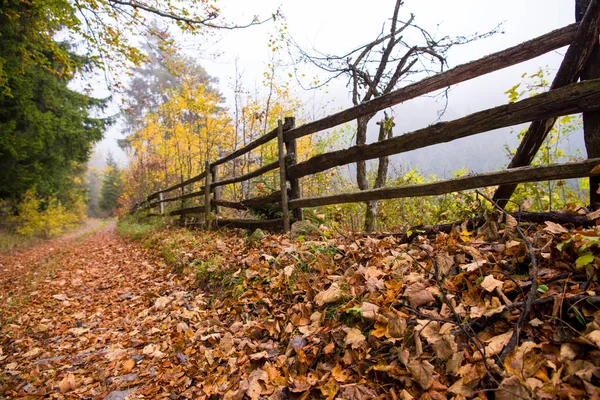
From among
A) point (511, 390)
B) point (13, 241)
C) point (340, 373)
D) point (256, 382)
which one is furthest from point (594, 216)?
point (13, 241)

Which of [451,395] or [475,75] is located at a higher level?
[475,75]

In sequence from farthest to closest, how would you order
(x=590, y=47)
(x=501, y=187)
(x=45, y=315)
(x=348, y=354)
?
(x=45, y=315) → (x=501, y=187) → (x=590, y=47) → (x=348, y=354)

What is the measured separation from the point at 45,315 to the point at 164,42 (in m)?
5.60

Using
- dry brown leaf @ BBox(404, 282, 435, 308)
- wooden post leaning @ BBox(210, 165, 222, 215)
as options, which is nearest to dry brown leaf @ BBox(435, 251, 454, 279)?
dry brown leaf @ BBox(404, 282, 435, 308)

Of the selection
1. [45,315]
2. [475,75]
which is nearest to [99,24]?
[45,315]

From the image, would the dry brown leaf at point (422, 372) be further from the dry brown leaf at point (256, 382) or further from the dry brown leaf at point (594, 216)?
the dry brown leaf at point (594, 216)

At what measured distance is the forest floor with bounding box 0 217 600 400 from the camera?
120 cm

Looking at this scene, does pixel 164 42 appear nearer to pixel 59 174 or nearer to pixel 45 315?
pixel 45 315

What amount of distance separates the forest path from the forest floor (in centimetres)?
2

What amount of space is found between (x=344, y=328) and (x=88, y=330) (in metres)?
3.00

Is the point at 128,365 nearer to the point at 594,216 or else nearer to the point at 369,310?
the point at 369,310

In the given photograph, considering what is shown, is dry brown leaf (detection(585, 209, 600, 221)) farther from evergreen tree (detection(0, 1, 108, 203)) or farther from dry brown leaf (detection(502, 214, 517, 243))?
evergreen tree (detection(0, 1, 108, 203))

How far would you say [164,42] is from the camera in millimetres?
6387

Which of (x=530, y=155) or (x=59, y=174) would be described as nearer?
(x=530, y=155)
